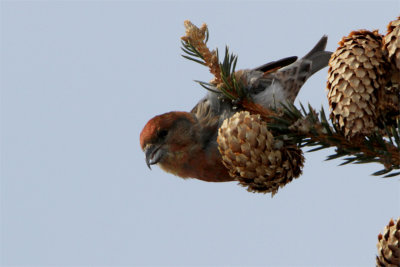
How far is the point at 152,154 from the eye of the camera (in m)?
3.47

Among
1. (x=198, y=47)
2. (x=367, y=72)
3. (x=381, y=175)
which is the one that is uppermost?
(x=198, y=47)

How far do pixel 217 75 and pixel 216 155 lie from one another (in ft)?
3.02

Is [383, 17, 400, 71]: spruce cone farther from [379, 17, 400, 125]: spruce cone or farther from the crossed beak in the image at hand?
the crossed beak

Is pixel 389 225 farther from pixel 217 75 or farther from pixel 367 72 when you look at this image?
pixel 217 75

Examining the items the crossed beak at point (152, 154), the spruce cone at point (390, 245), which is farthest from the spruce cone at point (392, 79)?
the crossed beak at point (152, 154)

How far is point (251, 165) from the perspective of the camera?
225cm

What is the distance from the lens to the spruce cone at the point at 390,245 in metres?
2.00

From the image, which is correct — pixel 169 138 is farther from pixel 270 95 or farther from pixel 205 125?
pixel 270 95

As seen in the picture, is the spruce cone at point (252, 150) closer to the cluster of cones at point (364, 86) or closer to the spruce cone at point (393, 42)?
the cluster of cones at point (364, 86)

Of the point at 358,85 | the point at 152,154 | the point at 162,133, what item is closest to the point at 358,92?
the point at 358,85

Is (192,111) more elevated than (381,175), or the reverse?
(192,111)

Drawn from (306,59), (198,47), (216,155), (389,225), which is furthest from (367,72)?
(306,59)

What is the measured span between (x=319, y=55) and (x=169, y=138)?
1271 mm

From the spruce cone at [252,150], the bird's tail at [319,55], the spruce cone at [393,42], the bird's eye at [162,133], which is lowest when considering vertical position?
the spruce cone at [252,150]
